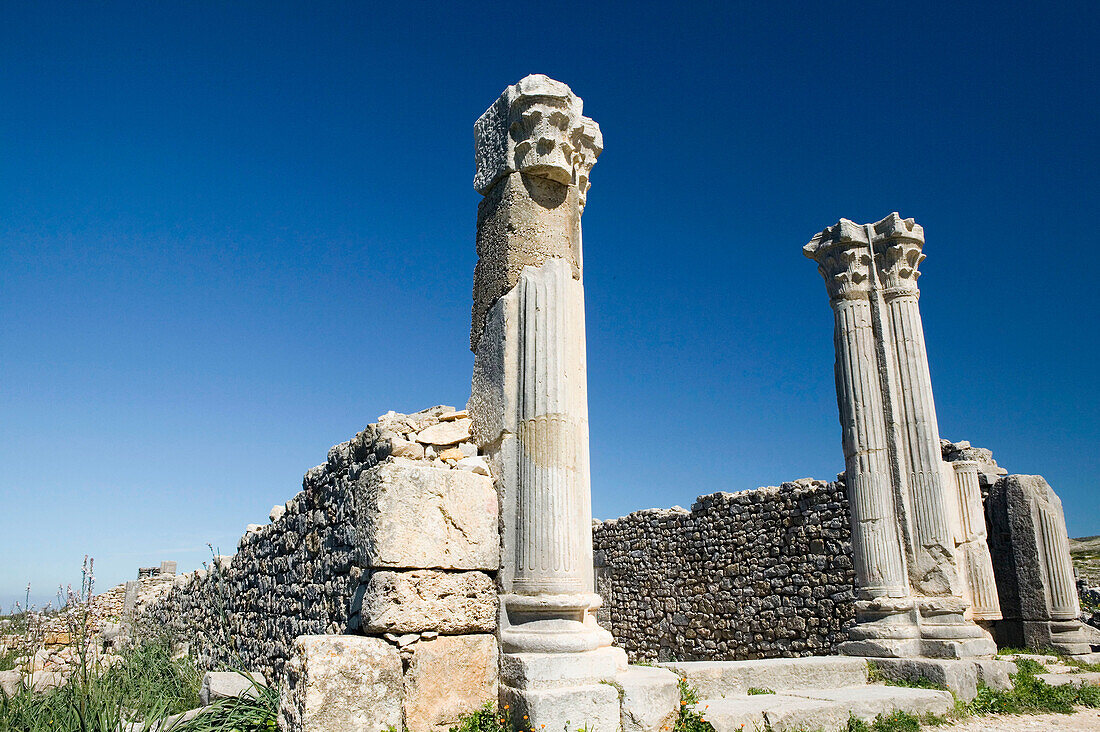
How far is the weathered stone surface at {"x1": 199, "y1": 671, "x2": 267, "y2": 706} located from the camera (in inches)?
241

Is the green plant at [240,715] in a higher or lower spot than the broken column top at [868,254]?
lower

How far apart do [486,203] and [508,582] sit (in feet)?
10.1

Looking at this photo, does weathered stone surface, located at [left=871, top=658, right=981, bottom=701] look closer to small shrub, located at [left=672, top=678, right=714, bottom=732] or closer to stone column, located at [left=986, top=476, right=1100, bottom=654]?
stone column, located at [left=986, top=476, right=1100, bottom=654]

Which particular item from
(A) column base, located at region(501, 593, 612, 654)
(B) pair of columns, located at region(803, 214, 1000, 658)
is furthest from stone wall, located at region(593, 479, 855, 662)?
(A) column base, located at region(501, 593, 612, 654)

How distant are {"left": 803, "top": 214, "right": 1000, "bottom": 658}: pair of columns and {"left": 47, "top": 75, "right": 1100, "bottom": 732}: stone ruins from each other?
25 mm

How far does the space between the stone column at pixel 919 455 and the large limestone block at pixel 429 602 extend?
533cm

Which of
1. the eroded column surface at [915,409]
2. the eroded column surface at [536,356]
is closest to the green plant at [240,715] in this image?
the eroded column surface at [536,356]

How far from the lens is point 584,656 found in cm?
502

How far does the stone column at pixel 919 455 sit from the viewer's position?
833 cm

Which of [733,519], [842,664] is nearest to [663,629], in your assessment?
[733,519]

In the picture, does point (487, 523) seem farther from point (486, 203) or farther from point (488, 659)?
point (486, 203)

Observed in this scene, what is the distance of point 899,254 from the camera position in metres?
9.87

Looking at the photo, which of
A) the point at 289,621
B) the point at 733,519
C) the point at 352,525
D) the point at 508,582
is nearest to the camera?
the point at 508,582

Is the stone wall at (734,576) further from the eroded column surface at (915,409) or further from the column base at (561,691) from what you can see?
the column base at (561,691)
